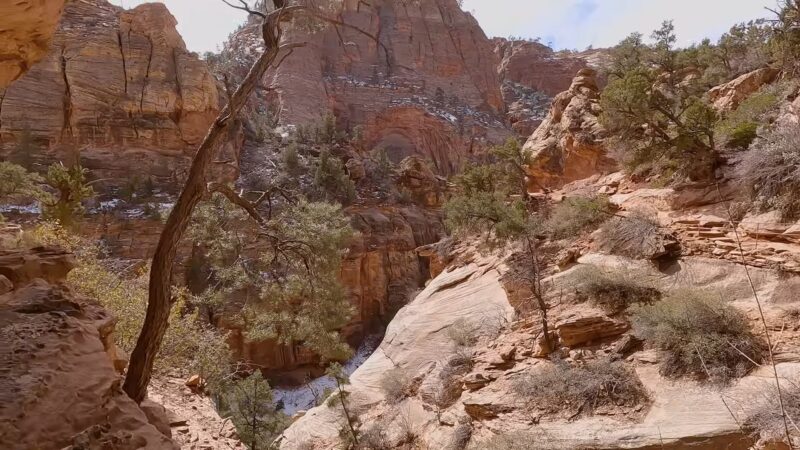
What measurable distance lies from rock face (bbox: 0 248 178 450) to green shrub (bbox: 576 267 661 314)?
861 centimetres

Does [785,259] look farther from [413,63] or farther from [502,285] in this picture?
[413,63]

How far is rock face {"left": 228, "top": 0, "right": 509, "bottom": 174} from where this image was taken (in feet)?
137

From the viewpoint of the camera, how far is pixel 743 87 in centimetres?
1515

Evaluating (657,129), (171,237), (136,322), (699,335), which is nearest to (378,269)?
(657,129)

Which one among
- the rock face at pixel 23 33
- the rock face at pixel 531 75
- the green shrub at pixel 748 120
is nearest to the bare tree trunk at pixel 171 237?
the rock face at pixel 23 33

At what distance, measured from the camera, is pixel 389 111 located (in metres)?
43.0

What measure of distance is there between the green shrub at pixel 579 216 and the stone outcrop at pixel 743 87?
533 cm

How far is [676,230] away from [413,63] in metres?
42.4

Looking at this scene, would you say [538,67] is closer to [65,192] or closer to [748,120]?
[748,120]

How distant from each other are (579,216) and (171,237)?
11.0 m

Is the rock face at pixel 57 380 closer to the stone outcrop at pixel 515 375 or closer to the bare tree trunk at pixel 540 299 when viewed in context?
the stone outcrop at pixel 515 375

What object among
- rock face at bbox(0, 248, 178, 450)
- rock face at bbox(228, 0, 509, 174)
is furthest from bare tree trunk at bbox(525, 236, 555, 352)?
rock face at bbox(228, 0, 509, 174)

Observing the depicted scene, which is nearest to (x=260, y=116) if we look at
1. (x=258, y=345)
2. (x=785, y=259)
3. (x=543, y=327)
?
(x=258, y=345)

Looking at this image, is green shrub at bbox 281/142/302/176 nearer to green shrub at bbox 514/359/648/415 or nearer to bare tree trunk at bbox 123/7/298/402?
green shrub at bbox 514/359/648/415
